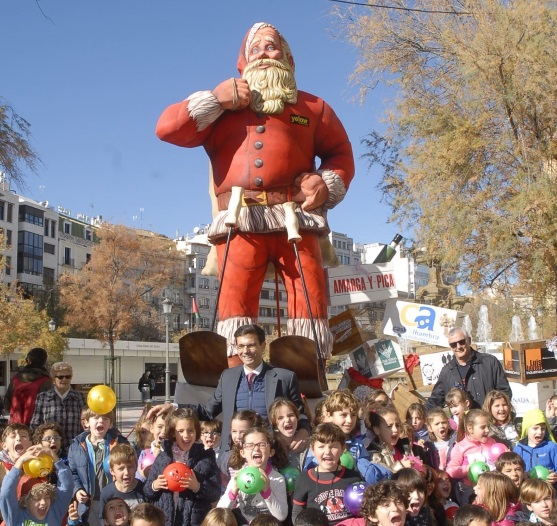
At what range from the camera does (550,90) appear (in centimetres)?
1046

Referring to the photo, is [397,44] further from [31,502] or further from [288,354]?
[31,502]

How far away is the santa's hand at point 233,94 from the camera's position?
6766 mm

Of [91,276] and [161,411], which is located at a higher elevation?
[91,276]

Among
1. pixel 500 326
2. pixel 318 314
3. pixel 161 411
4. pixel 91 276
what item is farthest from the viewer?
pixel 500 326

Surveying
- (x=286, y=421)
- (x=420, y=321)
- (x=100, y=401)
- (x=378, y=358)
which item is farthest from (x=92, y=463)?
(x=420, y=321)

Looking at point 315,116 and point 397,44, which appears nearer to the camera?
point 315,116

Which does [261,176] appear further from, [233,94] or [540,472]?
[540,472]

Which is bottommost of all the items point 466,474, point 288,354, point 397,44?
point 466,474

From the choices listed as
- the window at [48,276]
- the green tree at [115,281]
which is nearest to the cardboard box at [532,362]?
the green tree at [115,281]

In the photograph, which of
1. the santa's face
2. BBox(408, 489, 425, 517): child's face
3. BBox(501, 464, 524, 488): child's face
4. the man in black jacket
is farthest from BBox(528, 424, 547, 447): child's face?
the santa's face

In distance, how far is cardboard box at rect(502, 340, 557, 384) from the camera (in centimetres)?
999

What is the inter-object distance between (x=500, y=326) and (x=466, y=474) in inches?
1662

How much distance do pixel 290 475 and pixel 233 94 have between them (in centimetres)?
381

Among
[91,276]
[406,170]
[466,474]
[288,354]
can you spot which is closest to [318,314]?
[288,354]
